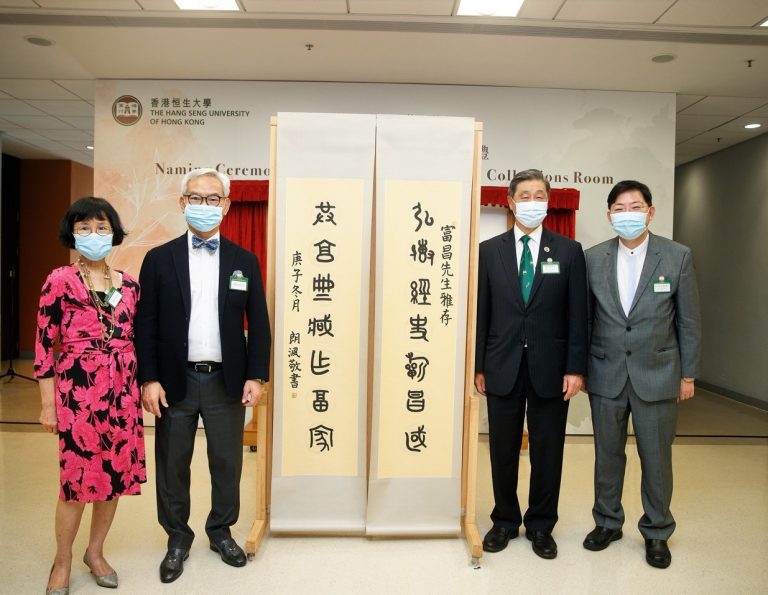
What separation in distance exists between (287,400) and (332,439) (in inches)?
12.0

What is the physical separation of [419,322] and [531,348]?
1.84 feet

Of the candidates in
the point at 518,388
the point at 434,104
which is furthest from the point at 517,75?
the point at 518,388

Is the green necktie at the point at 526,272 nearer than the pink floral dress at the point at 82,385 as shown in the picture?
No

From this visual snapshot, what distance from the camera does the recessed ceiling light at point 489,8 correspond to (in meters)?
3.62

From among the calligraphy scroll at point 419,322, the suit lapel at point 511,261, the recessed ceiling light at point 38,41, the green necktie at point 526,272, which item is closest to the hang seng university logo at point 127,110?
the recessed ceiling light at point 38,41

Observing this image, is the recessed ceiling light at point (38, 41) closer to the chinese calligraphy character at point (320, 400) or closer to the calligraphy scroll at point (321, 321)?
the calligraphy scroll at point (321, 321)

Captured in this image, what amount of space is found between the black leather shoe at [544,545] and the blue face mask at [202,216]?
218 centimetres

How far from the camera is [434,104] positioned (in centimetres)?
505

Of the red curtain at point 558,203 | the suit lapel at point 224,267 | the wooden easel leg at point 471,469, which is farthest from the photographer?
the red curtain at point 558,203

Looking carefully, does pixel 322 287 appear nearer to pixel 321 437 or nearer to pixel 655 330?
pixel 321 437

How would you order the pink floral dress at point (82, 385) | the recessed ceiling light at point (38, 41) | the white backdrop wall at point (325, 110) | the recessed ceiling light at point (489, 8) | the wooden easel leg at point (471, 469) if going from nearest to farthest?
the pink floral dress at point (82, 385), the wooden easel leg at point (471, 469), the recessed ceiling light at point (489, 8), the recessed ceiling light at point (38, 41), the white backdrop wall at point (325, 110)

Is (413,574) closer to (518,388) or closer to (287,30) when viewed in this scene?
(518,388)

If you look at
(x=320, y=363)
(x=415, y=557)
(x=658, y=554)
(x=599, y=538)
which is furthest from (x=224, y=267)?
(x=658, y=554)

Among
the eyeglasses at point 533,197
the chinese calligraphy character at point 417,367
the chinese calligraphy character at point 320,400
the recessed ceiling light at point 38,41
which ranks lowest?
the chinese calligraphy character at point 320,400
